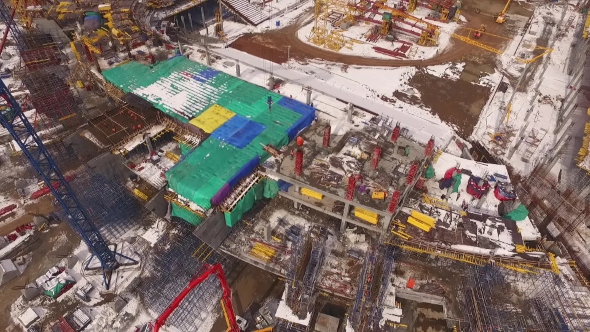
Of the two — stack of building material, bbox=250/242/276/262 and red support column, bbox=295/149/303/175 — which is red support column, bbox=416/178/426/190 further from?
stack of building material, bbox=250/242/276/262

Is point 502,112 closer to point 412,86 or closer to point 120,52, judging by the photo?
point 412,86

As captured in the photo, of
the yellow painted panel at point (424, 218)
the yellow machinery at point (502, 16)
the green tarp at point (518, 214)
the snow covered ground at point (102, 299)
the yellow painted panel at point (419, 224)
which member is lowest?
the snow covered ground at point (102, 299)

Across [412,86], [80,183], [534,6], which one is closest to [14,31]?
[80,183]

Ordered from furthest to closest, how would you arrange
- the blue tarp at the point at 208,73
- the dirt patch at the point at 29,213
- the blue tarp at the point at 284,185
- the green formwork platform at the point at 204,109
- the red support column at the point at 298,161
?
the blue tarp at the point at 208,73
the dirt patch at the point at 29,213
the blue tarp at the point at 284,185
the green formwork platform at the point at 204,109
the red support column at the point at 298,161

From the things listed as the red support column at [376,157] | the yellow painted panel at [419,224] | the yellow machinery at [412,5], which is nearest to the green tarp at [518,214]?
the yellow painted panel at [419,224]

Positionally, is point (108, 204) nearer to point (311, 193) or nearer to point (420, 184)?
point (311, 193)

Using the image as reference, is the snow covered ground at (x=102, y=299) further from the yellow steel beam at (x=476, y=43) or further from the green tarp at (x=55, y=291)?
the yellow steel beam at (x=476, y=43)

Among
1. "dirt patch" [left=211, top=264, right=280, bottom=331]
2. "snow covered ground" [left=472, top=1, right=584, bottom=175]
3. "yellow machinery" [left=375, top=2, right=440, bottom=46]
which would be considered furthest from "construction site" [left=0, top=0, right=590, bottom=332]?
"yellow machinery" [left=375, top=2, right=440, bottom=46]
